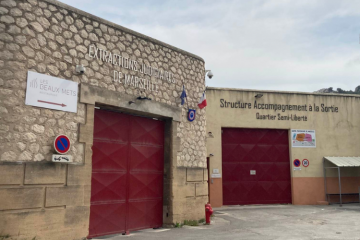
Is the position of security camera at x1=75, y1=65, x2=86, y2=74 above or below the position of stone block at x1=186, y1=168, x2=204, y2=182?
above

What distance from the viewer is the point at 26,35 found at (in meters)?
6.93

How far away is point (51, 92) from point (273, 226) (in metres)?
7.20

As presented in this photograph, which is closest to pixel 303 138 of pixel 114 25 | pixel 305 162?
pixel 305 162

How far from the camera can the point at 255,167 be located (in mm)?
15195

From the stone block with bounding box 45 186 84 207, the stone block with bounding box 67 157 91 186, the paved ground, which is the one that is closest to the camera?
the stone block with bounding box 45 186 84 207

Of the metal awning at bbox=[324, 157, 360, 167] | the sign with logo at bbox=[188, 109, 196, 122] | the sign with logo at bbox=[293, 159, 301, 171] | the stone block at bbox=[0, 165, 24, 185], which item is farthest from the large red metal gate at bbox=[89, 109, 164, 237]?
the metal awning at bbox=[324, 157, 360, 167]

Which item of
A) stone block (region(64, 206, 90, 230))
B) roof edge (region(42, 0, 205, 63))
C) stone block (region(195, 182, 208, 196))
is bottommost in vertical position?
stone block (region(64, 206, 90, 230))

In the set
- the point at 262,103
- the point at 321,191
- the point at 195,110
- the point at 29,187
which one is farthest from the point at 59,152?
the point at 321,191

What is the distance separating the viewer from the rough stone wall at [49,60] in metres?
6.62

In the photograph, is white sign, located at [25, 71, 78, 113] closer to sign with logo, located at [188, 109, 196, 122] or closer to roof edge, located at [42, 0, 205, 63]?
roof edge, located at [42, 0, 205, 63]

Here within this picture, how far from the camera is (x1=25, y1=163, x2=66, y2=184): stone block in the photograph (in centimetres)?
666

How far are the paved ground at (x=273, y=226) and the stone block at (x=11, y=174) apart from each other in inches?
106

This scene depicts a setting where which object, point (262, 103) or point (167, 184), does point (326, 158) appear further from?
point (167, 184)

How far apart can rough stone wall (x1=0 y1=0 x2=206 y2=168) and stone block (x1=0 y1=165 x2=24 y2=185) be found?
18 cm
